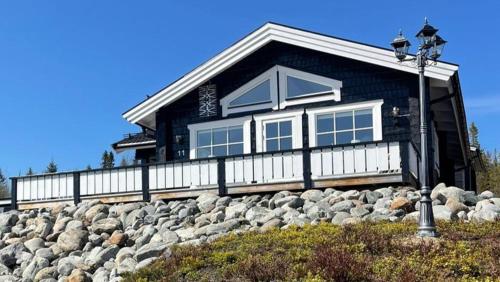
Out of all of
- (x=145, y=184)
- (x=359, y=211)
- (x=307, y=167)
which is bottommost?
(x=359, y=211)

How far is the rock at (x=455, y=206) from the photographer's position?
1039cm

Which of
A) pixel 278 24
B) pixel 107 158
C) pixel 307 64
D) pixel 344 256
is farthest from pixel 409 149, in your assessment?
pixel 107 158

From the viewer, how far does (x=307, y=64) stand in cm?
1647

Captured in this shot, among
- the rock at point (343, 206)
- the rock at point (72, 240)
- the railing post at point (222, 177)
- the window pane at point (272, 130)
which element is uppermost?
the window pane at point (272, 130)

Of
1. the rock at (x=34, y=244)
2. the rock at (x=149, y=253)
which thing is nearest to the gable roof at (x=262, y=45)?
the rock at (x=34, y=244)

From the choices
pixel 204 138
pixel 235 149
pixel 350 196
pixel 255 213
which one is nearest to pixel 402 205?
pixel 350 196

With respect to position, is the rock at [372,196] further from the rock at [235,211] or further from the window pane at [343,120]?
the window pane at [343,120]

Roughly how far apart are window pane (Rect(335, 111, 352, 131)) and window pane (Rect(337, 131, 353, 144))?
158 mm

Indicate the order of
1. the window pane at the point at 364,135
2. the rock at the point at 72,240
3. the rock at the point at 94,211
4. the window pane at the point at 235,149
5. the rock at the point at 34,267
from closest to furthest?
the rock at the point at 34,267 → the rock at the point at 72,240 → the rock at the point at 94,211 → the window pane at the point at 364,135 → the window pane at the point at 235,149

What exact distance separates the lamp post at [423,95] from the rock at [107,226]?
22.3ft

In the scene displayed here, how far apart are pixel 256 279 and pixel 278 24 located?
10642 mm

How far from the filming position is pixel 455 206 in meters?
10.5

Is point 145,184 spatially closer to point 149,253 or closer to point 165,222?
point 165,222

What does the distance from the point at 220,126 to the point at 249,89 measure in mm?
1356
